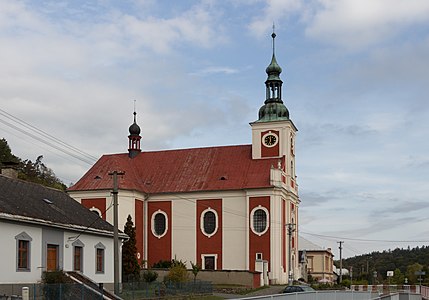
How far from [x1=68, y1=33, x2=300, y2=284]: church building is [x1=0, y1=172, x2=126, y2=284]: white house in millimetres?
24488

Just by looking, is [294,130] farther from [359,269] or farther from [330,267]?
[359,269]

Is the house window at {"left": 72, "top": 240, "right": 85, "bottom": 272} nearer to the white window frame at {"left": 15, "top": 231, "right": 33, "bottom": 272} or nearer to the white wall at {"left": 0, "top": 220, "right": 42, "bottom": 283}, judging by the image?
the white wall at {"left": 0, "top": 220, "right": 42, "bottom": 283}

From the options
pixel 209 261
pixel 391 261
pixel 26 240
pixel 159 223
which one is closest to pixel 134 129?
pixel 159 223

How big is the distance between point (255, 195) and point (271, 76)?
1332cm

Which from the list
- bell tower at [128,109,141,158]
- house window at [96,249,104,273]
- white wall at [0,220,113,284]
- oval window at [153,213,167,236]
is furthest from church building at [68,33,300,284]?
white wall at [0,220,113,284]

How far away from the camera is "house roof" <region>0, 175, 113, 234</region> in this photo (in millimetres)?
31938

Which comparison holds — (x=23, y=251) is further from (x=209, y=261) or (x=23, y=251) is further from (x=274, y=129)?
(x=274, y=129)

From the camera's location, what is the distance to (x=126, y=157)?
73875mm

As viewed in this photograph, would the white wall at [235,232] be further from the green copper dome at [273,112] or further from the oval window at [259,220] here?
the green copper dome at [273,112]

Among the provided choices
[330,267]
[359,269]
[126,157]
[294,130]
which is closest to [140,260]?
[126,157]

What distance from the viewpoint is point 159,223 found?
69.1 m

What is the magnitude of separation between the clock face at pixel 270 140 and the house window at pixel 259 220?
6.97 m

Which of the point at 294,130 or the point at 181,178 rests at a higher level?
the point at 294,130

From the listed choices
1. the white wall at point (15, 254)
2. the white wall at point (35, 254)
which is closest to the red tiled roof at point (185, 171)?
the white wall at point (35, 254)
